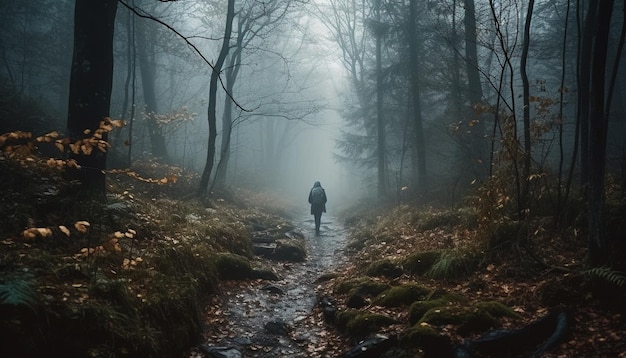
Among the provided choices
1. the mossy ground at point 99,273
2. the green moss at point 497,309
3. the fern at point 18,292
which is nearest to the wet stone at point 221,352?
the mossy ground at point 99,273

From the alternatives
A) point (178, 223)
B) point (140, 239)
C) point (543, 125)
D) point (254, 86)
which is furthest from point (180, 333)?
point (254, 86)

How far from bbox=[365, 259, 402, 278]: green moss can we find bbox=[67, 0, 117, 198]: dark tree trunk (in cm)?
561

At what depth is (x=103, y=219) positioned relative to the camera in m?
6.36

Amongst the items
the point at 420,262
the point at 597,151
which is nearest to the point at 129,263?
the point at 420,262

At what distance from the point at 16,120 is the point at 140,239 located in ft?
23.4

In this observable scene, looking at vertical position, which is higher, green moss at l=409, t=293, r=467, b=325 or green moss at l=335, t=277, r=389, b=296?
green moss at l=409, t=293, r=467, b=325

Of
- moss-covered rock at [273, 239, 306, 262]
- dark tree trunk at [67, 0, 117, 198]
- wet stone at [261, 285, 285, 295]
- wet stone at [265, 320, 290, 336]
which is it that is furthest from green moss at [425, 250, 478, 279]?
dark tree trunk at [67, 0, 117, 198]

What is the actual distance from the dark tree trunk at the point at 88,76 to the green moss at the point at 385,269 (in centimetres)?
561

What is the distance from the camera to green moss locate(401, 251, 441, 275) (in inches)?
283

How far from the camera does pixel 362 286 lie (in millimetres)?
6715

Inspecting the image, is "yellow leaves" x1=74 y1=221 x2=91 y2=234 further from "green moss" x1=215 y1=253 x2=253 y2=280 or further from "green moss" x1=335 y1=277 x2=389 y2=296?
"green moss" x1=335 y1=277 x2=389 y2=296

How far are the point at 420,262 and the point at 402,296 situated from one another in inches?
60.9

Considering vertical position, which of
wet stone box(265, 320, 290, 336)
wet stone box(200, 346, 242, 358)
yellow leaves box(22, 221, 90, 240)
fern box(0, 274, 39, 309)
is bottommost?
wet stone box(265, 320, 290, 336)

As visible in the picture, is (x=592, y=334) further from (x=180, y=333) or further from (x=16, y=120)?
(x=16, y=120)
